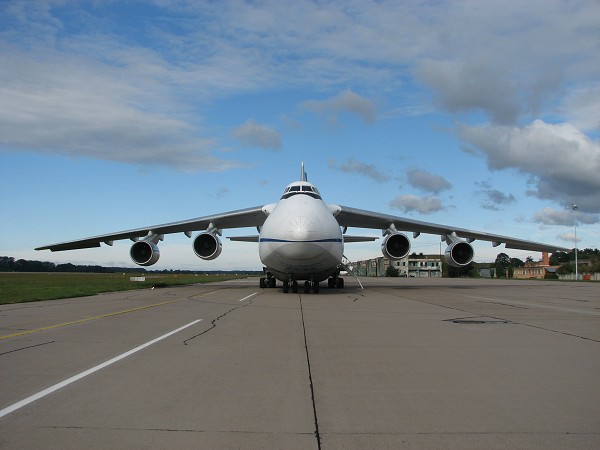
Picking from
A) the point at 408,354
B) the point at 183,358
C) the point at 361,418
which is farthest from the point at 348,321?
the point at 361,418

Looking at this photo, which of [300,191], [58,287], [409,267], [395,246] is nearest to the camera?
[300,191]

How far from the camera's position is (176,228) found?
2586 centimetres

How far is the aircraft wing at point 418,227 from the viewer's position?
25047 millimetres

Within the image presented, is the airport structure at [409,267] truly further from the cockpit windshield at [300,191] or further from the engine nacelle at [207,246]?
the cockpit windshield at [300,191]

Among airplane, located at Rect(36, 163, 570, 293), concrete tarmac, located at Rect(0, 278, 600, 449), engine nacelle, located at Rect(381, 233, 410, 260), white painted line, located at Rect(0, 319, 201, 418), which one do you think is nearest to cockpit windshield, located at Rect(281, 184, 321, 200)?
airplane, located at Rect(36, 163, 570, 293)

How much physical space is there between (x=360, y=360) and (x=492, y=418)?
256 cm

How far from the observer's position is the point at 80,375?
5.68 metres

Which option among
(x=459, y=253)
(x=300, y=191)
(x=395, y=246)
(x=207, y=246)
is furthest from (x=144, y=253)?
(x=459, y=253)

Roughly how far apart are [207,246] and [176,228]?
2.24m

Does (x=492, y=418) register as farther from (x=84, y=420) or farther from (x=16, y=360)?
(x=16, y=360)

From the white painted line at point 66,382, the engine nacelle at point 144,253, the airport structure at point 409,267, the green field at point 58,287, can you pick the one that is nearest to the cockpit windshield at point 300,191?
the engine nacelle at point 144,253

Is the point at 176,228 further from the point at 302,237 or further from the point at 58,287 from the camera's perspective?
the point at 302,237

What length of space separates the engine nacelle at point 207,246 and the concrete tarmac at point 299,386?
560 inches

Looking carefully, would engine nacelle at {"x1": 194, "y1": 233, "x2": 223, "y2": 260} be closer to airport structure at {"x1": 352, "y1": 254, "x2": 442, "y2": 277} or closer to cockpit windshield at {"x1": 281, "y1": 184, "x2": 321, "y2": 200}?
cockpit windshield at {"x1": 281, "y1": 184, "x2": 321, "y2": 200}
